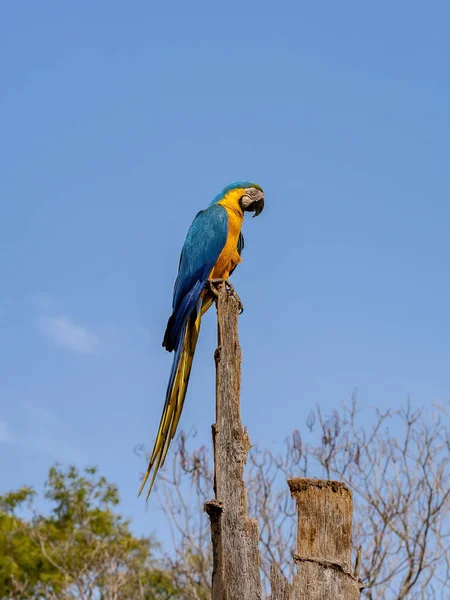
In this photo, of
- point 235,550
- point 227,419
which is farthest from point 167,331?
point 235,550

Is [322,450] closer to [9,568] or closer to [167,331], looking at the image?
[167,331]

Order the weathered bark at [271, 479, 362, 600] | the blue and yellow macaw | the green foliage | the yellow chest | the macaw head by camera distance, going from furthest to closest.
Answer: the green foliage < the macaw head < the yellow chest < the blue and yellow macaw < the weathered bark at [271, 479, 362, 600]

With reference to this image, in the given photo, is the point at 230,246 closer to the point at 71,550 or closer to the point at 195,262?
the point at 195,262

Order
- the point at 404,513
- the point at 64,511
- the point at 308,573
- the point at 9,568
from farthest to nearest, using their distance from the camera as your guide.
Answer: the point at 64,511 < the point at 9,568 < the point at 404,513 < the point at 308,573

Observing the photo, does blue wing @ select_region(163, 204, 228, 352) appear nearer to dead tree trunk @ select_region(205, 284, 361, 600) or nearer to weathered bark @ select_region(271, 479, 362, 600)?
dead tree trunk @ select_region(205, 284, 361, 600)

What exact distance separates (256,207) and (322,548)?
262cm

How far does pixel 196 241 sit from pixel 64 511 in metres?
10.4

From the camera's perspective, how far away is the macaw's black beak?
17.0 ft

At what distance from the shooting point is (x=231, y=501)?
10.8ft

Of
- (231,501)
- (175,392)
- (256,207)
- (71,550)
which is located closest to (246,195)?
(256,207)

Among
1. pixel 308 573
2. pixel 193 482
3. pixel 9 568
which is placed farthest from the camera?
pixel 9 568

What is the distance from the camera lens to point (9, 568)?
510 inches

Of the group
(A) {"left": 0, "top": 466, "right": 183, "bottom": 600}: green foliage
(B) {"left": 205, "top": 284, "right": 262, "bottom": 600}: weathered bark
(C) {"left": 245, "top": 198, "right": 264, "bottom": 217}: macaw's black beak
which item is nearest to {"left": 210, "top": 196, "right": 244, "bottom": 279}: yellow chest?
(C) {"left": 245, "top": 198, "right": 264, "bottom": 217}: macaw's black beak

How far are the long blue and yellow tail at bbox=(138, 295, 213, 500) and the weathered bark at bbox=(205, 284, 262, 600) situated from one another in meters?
0.43
